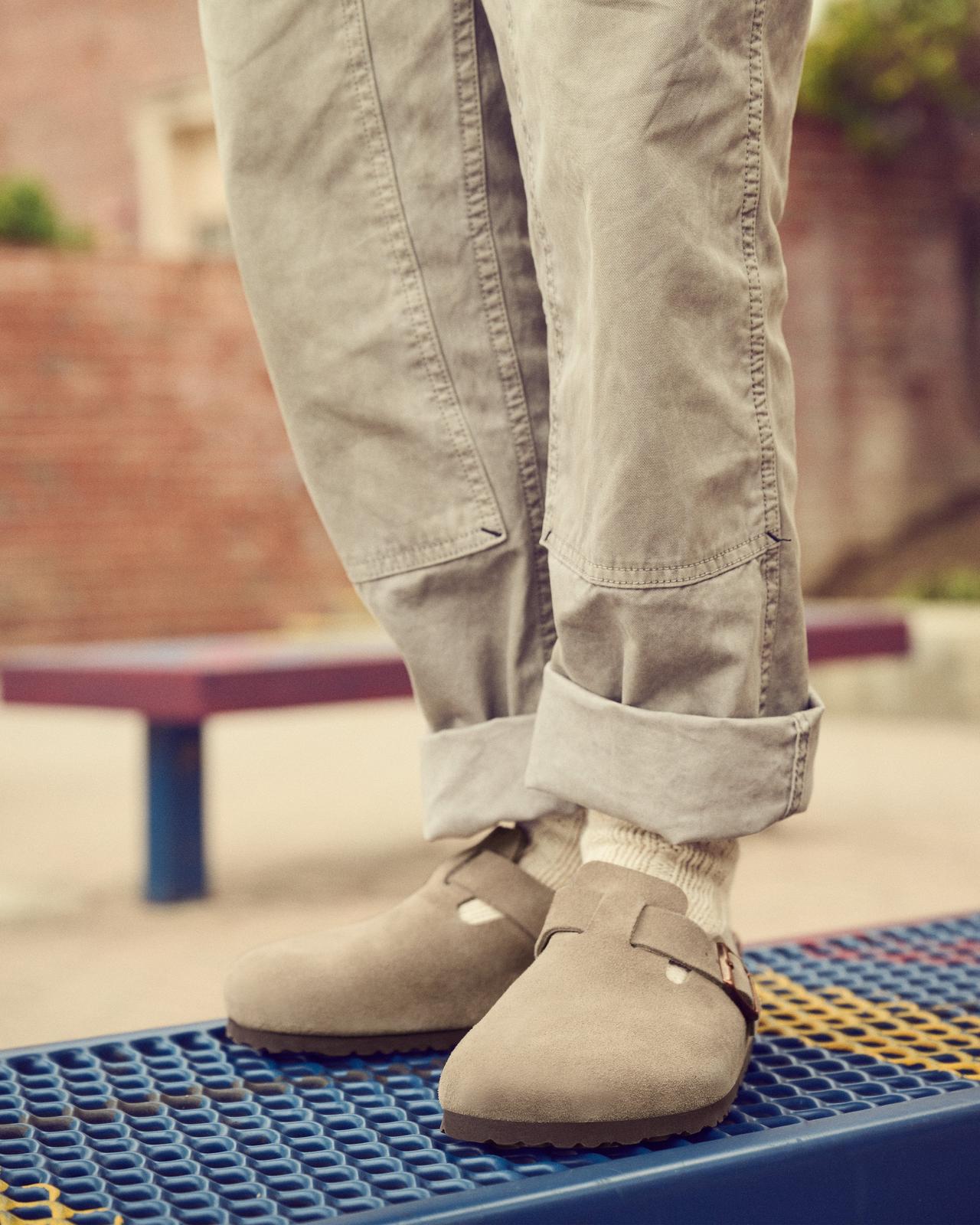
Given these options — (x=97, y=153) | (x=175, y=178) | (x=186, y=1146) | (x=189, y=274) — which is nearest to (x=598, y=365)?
(x=186, y=1146)

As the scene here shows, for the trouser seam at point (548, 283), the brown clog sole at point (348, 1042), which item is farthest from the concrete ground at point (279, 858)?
the trouser seam at point (548, 283)

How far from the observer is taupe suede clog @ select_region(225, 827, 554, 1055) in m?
0.94

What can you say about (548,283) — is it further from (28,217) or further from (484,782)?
(28,217)

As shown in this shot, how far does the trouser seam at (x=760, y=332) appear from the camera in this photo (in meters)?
0.81

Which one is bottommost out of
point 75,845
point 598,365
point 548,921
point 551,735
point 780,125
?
point 75,845

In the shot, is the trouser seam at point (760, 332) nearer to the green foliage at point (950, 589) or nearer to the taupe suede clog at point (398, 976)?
the taupe suede clog at point (398, 976)

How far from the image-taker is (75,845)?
8.80 ft

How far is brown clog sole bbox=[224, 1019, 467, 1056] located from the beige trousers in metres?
0.14

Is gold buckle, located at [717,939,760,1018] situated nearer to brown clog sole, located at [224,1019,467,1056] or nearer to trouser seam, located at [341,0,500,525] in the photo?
brown clog sole, located at [224,1019,467,1056]

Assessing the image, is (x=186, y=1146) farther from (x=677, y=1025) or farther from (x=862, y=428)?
(x=862, y=428)

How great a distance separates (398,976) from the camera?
3.08 feet

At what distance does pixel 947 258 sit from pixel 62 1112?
272 inches

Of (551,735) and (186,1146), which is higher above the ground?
(551,735)

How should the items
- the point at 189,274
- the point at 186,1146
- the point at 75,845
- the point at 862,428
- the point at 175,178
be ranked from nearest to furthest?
the point at 186,1146 → the point at 75,845 → the point at 189,274 → the point at 862,428 → the point at 175,178
